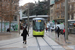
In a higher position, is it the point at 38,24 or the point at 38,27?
the point at 38,24

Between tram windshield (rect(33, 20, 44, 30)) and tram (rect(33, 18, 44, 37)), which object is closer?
tram (rect(33, 18, 44, 37))

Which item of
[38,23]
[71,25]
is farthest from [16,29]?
[38,23]

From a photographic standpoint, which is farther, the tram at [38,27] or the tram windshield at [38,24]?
the tram windshield at [38,24]

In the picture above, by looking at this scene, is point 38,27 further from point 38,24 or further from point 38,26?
point 38,24

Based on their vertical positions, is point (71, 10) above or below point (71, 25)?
above

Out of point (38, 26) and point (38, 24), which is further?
point (38, 24)

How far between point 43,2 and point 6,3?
144 ft

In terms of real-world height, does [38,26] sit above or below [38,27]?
above

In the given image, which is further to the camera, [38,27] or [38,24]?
[38,24]

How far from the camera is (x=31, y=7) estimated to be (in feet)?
231

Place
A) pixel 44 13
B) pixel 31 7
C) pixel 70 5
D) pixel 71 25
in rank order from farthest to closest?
pixel 44 13, pixel 31 7, pixel 70 5, pixel 71 25

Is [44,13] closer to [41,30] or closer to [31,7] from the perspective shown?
[31,7]

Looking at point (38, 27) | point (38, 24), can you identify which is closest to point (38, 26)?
point (38, 27)

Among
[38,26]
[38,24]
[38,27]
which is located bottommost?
[38,27]
